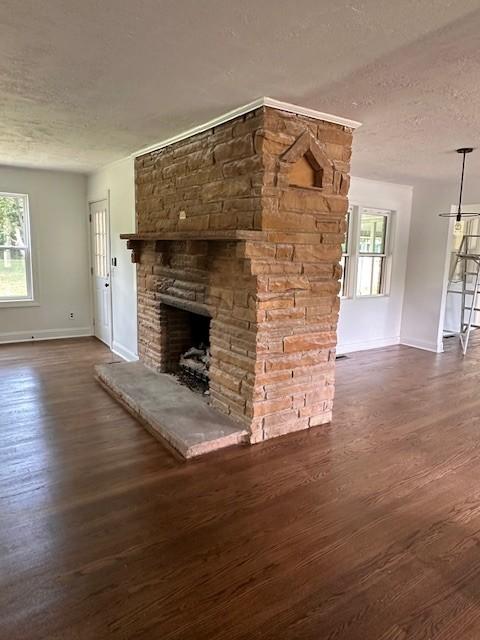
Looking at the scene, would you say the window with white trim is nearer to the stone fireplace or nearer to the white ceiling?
the white ceiling

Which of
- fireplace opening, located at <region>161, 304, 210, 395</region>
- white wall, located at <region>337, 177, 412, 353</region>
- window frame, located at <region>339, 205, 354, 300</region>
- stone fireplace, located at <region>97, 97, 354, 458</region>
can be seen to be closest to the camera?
stone fireplace, located at <region>97, 97, 354, 458</region>

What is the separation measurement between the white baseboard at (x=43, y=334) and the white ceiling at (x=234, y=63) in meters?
3.24

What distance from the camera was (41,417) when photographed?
11.2 ft

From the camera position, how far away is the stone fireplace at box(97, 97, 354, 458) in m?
2.81

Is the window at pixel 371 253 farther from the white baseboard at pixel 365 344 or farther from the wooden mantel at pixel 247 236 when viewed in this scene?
the wooden mantel at pixel 247 236

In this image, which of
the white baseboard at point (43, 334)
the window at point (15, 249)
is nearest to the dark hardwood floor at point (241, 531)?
the white baseboard at point (43, 334)

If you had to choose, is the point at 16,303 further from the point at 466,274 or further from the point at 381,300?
the point at 466,274

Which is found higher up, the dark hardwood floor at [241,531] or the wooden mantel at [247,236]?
the wooden mantel at [247,236]

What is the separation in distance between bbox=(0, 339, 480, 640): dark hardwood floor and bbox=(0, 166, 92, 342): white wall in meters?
2.69

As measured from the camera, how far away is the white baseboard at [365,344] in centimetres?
580

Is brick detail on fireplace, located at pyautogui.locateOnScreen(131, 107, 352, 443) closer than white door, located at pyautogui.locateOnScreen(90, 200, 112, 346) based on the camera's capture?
Yes

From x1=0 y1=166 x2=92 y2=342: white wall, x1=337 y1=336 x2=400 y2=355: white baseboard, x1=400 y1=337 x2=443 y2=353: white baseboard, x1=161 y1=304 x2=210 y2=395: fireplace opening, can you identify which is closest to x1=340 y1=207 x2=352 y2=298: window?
x1=337 y1=336 x2=400 y2=355: white baseboard

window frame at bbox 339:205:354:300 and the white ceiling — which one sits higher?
the white ceiling

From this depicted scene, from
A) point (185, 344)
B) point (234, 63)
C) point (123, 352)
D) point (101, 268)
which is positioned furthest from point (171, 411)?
point (101, 268)
